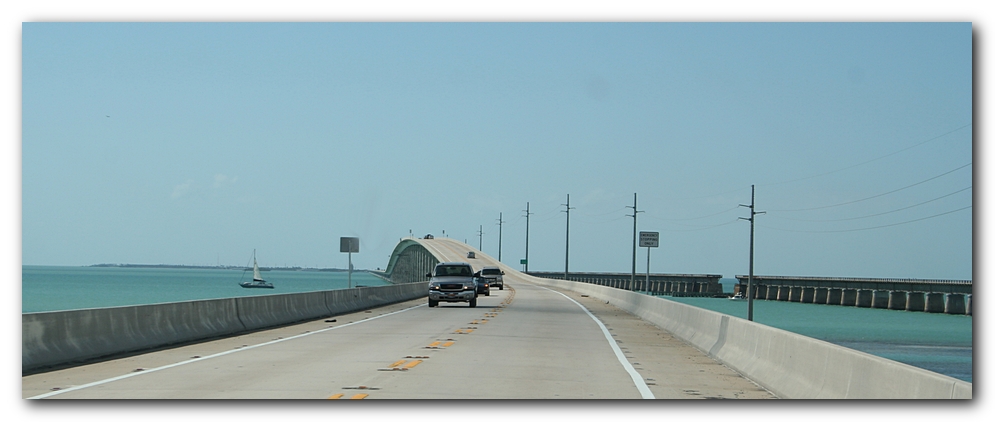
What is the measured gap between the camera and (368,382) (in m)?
14.3

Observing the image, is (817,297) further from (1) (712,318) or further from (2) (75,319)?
(2) (75,319)

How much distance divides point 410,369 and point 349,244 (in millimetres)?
23992

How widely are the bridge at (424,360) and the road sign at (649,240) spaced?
23.8 meters

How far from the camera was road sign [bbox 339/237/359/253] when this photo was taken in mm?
39250

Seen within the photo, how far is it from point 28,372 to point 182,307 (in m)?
7.37

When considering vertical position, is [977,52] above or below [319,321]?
above

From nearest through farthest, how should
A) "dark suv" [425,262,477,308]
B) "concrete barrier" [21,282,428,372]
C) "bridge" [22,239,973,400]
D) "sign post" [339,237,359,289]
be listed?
1. "bridge" [22,239,973,400]
2. "concrete barrier" [21,282,428,372]
3. "sign post" [339,237,359,289]
4. "dark suv" [425,262,477,308]

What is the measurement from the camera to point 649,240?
5428 centimetres

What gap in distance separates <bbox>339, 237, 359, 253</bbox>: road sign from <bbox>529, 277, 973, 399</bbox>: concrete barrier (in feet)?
53.9

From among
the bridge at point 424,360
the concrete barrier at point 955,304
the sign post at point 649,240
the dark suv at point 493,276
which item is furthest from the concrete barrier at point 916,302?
the bridge at point 424,360

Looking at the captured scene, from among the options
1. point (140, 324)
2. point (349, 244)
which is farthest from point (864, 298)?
point (140, 324)

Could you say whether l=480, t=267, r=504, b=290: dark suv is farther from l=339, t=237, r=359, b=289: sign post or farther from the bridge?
the bridge

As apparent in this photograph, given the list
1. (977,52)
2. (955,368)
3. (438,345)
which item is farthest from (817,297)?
(977,52)

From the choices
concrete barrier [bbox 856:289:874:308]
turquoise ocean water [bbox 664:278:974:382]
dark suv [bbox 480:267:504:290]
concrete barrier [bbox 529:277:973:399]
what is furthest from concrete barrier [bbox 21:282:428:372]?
concrete barrier [bbox 856:289:874:308]
